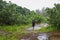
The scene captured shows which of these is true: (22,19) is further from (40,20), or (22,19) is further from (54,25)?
(54,25)

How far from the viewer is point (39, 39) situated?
12.7 m

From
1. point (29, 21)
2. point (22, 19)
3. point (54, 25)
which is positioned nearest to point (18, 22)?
point (22, 19)

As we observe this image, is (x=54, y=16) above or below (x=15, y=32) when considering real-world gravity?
above

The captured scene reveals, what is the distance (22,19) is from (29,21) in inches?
78.6

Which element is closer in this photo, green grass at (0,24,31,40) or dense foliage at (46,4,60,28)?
green grass at (0,24,31,40)

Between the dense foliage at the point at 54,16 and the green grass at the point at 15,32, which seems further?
the dense foliage at the point at 54,16

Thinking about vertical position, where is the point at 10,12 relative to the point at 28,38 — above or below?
above

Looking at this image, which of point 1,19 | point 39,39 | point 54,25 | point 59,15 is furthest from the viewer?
point 1,19

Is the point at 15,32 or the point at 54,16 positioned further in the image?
the point at 54,16

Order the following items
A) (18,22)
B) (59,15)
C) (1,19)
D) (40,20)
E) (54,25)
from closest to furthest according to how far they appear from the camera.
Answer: (59,15)
(54,25)
(1,19)
(18,22)
(40,20)

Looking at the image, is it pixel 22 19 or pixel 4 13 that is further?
pixel 22 19

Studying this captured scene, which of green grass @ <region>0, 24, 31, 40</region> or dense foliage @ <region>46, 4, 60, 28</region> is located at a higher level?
dense foliage @ <region>46, 4, 60, 28</region>

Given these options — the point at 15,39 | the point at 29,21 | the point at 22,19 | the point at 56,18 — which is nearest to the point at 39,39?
the point at 15,39

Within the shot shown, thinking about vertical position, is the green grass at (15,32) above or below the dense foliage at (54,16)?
below
